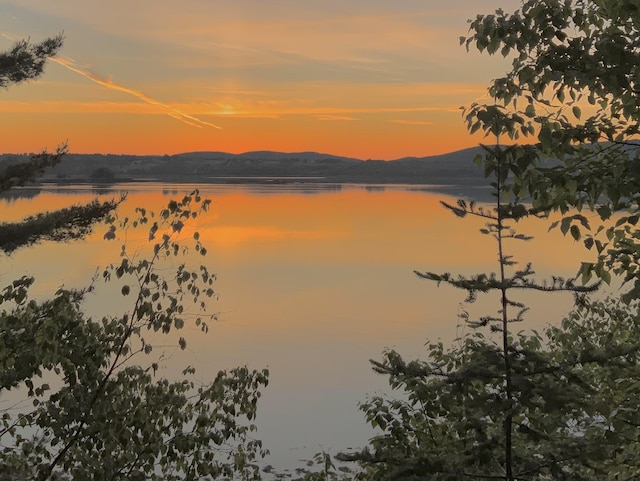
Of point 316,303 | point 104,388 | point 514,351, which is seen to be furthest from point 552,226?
point 316,303

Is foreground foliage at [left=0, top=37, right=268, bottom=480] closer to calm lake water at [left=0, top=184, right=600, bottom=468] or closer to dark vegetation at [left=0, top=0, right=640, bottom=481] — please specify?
→ dark vegetation at [left=0, top=0, right=640, bottom=481]

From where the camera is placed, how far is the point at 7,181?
58.6 feet

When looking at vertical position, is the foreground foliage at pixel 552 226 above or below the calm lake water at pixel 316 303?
above

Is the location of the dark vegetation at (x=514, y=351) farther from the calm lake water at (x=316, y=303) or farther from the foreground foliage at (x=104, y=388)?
the calm lake water at (x=316, y=303)

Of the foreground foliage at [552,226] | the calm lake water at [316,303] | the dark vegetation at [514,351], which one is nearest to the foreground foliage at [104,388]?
the dark vegetation at [514,351]

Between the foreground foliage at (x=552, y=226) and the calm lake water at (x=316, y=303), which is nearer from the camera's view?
the foreground foliage at (x=552, y=226)

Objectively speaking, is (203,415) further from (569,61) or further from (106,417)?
→ (569,61)

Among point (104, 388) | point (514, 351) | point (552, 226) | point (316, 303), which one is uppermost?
point (552, 226)

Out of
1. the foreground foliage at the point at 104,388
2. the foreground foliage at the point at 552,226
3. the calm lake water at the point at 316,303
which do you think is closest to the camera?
the foreground foliage at the point at 552,226

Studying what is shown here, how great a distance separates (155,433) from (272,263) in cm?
4944

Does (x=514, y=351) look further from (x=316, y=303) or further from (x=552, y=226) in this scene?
(x=316, y=303)

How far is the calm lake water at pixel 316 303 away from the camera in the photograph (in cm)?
2316

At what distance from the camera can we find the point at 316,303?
41.7m

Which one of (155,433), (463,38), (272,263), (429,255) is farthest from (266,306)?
(463,38)
